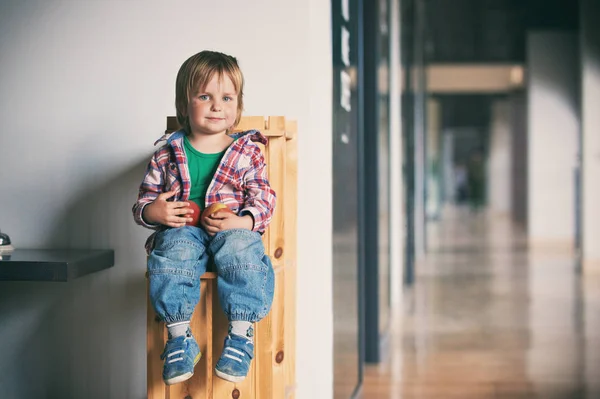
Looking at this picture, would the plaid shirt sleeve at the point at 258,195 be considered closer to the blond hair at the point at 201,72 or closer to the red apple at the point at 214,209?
the red apple at the point at 214,209

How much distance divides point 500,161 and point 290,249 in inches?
851

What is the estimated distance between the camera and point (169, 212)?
1.88 metres

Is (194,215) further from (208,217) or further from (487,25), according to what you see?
(487,25)

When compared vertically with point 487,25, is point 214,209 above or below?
below

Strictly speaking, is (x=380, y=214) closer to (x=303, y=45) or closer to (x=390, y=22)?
(x=390, y=22)

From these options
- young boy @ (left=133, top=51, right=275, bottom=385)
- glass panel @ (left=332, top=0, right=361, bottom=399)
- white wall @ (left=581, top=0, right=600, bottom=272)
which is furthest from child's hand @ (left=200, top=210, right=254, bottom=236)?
white wall @ (left=581, top=0, right=600, bottom=272)

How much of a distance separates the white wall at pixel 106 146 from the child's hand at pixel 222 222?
0.60 metres

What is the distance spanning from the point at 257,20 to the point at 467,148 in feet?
105

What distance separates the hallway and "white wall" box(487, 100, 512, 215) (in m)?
12.9

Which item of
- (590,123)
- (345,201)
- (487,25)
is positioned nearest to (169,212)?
(345,201)

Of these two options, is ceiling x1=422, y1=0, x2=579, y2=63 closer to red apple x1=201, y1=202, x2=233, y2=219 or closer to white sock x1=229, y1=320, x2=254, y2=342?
red apple x1=201, y1=202, x2=233, y2=219

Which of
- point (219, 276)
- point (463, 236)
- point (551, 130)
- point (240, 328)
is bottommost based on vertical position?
point (463, 236)

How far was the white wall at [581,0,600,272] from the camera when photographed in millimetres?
8203

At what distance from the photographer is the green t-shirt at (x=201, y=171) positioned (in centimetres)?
197
